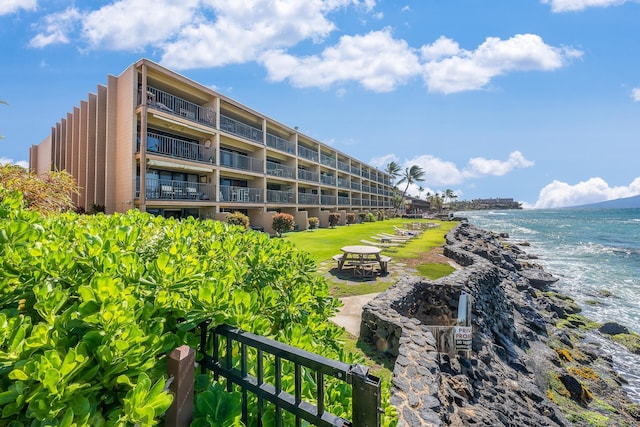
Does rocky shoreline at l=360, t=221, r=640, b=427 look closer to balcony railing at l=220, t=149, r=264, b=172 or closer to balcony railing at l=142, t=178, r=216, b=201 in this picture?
balcony railing at l=142, t=178, r=216, b=201

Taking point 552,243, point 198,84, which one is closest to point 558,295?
point 198,84

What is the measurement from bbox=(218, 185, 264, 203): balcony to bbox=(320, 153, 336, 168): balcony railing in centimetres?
1546

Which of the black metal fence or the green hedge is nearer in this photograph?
the green hedge

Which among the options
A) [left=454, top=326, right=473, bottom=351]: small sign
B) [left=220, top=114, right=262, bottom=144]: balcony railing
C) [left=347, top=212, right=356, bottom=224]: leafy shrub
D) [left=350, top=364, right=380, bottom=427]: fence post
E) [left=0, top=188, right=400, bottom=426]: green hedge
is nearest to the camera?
[left=0, top=188, right=400, bottom=426]: green hedge

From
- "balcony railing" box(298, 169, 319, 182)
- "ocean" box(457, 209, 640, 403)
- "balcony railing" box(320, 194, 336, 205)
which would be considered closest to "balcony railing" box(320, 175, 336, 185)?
"balcony railing" box(320, 194, 336, 205)

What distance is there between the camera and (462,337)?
25.0 feet

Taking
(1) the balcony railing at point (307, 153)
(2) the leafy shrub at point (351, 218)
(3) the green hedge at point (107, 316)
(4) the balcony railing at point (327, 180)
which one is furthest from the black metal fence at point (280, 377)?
(2) the leafy shrub at point (351, 218)

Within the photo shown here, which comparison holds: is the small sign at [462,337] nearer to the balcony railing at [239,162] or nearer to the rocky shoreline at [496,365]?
the rocky shoreline at [496,365]

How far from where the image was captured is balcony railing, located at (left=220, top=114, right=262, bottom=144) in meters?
23.4

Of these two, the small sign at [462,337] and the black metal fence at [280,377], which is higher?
the black metal fence at [280,377]

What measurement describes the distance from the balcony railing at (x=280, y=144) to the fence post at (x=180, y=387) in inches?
1107

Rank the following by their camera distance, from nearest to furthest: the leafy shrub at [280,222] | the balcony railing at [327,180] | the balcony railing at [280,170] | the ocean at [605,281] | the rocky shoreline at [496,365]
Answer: the rocky shoreline at [496,365] < the ocean at [605,281] < the leafy shrub at [280,222] < the balcony railing at [280,170] < the balcony railing at [327,180]

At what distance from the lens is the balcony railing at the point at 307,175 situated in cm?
3400

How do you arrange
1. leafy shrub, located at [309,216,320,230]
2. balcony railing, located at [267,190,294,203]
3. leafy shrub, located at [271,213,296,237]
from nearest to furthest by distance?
leafy shrub, located at [271,213,296,237], balcony railing, located at [267,190,294,203], leafy shrub, located at [309,216,320,230]
